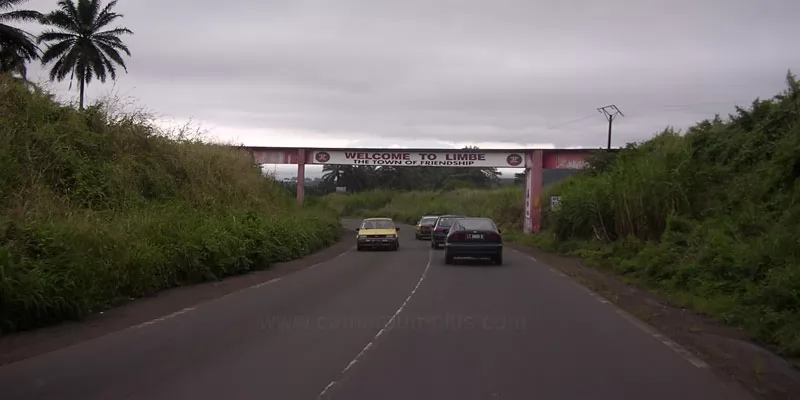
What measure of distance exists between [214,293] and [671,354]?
10.1 m

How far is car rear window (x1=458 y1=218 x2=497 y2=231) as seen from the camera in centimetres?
2477

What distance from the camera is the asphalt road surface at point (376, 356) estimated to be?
7.39 metres

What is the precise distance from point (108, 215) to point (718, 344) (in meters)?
14.4

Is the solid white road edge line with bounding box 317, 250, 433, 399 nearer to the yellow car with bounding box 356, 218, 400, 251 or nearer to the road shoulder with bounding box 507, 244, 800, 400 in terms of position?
the road shoulder with bounding box 507, 244, 800, 400

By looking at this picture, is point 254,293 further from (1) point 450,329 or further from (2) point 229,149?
(2) point 229,149

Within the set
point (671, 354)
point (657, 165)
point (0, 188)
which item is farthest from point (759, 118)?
point (0, 188)

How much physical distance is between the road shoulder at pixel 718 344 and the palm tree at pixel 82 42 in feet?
125

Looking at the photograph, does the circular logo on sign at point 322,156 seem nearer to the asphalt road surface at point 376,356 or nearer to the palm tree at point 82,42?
the palm tree at point 82,42

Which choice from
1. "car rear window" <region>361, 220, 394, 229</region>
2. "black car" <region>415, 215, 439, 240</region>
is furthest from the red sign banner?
"car rear window" <region>361, 220, 394, 229</region>

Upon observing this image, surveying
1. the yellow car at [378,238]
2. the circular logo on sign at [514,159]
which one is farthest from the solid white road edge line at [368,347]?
the circular logo on sign at [514,159]

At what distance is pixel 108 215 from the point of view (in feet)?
58.8

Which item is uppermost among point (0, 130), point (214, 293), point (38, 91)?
point (38, 91)

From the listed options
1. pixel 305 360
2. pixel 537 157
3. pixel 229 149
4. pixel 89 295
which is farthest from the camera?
pixel 537 157

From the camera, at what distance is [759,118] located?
23328 mm
